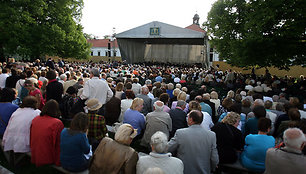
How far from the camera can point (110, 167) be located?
8.00 ft

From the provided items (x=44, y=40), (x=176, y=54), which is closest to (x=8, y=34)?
(x=44, y=40)

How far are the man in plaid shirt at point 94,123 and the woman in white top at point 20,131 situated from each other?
0.86 metres

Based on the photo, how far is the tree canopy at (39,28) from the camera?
18.4 m

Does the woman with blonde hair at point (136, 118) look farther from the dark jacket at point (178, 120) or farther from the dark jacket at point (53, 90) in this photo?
the dark jacket at point (53, 90)

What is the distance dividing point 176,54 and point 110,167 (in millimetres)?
38433

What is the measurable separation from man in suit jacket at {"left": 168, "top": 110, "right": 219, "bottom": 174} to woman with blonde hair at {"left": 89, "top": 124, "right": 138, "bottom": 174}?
2.31 feet

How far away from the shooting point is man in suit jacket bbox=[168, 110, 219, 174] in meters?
2.90

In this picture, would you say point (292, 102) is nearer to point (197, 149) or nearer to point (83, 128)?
point (197, 149)

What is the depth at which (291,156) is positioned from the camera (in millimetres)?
2461

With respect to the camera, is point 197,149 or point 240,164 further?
point 240,164

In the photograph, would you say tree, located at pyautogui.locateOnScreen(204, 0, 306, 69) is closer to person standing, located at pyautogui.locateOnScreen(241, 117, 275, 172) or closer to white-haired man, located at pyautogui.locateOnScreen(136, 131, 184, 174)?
person standing, located at pyautogui.locateOnScreen(241, 117, 275, 172)

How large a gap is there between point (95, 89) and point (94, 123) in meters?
1.83

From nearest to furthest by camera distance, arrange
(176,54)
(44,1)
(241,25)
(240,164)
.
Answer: (240,164), (241,25), (44,1), (176,54)

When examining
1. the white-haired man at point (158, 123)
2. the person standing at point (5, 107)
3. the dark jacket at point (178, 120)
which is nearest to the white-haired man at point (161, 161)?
the white-haired man at point (158, 123)
